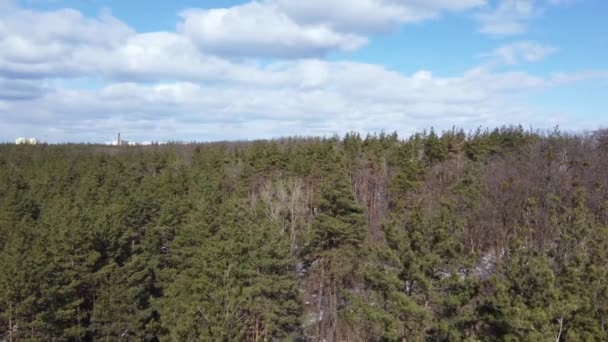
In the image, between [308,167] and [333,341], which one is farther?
[308,167]

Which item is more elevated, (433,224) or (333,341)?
(433,224)

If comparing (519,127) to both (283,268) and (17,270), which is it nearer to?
(283,268)

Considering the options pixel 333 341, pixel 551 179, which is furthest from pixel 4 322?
pixel 551 179

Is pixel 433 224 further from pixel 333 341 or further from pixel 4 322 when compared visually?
pixel 4 322

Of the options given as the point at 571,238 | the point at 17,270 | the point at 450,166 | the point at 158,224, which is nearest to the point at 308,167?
the point at 450,166

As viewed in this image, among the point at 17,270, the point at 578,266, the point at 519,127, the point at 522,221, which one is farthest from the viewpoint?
the point at 519,127

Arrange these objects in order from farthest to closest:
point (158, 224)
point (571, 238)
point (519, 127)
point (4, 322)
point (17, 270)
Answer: point (519, 127), point (158, 224), point (4, 322), point (17, 270), point (571, 238)

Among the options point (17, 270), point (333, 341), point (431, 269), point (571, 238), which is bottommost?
point (333, 341)
